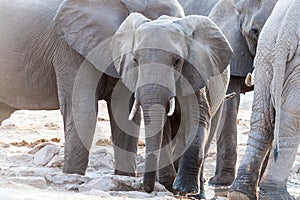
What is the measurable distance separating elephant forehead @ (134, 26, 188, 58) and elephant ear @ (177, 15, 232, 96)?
0.16 m

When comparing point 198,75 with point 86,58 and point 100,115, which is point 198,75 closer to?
point 86,58

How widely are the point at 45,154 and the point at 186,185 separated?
1.76 m

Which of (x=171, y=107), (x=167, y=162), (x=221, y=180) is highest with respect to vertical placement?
(x=171, y=107)

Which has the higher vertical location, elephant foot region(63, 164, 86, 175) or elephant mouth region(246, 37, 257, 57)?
elephant mouth region(246, 37, 257, 57)

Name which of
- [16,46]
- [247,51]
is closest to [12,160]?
[16,46]

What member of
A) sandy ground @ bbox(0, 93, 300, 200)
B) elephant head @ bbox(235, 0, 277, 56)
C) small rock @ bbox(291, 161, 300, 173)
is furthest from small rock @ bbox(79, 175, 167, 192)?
small rock @ bbox(291, 161, 300, 173)

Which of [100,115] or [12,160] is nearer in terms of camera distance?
[12,160]

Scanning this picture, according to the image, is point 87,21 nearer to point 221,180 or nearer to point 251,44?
point 251,44

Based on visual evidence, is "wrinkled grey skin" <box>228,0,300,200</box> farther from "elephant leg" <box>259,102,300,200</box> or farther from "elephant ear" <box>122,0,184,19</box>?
"elephant ear" <box>122,0,184,19</box>

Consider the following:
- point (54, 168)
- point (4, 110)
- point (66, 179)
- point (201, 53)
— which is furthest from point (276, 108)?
point (4, 110)

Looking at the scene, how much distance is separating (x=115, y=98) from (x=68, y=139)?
1.43 feet

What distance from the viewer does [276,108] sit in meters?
6.21

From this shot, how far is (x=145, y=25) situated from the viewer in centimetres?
705

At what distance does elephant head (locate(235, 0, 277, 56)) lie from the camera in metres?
8.53
